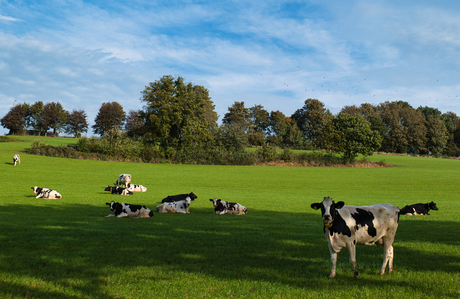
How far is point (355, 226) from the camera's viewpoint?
228 inches

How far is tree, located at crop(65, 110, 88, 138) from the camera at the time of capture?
378 feet

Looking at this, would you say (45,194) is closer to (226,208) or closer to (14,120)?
(226,208)

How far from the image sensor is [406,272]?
600 cm

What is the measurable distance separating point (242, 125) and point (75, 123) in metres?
68.5

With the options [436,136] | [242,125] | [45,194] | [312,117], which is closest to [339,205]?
[45,194]

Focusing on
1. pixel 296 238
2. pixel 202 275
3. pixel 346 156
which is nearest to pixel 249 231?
pixel 296 238

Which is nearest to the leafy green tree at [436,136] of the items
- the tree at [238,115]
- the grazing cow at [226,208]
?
the tree at [238,115]

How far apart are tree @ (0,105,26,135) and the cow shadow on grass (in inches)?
4511

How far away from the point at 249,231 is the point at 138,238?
373 cm

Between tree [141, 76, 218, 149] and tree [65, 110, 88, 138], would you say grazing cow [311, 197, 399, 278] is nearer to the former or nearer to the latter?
tree [141, 76, 218, 149]

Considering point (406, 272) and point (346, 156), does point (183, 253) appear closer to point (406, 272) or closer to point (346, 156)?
point (406, 272)

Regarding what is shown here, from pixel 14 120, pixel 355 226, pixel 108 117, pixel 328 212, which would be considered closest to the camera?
pixel 328 212

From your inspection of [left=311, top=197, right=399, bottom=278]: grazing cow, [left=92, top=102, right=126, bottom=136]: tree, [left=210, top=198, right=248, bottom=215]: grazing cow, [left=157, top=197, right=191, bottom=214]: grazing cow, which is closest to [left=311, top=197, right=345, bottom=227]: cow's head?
[left=311, top=197, right=399, bottom=278]: grazing cow

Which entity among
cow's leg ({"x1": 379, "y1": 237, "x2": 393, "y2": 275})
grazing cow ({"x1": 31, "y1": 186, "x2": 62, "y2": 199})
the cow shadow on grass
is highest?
cow's leg ({"x1": 379, "y1": 237, "x2": 393, "y2": 275})
